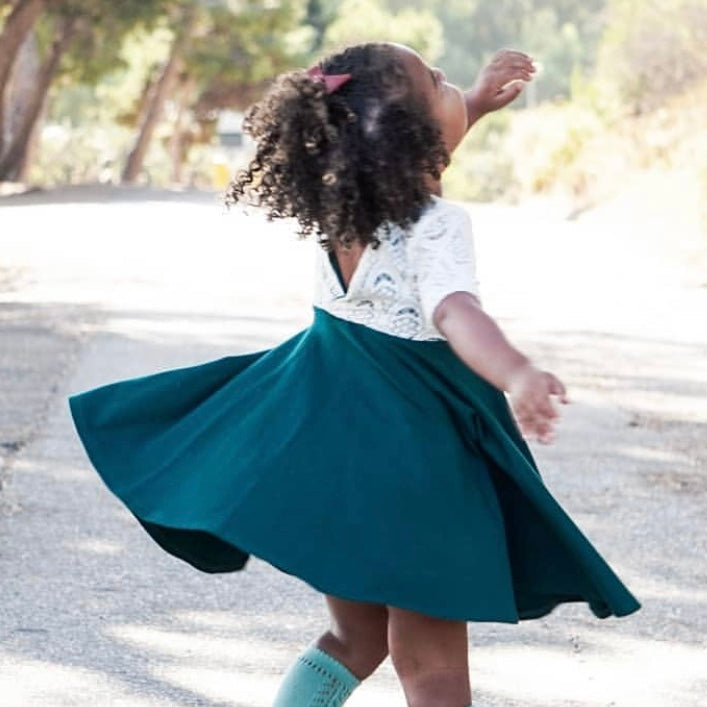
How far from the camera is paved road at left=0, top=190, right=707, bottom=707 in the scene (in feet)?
15.9

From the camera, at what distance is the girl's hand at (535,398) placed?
3.06 meters

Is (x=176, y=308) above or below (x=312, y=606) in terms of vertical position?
below

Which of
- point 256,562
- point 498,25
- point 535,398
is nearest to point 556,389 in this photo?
point 535,398

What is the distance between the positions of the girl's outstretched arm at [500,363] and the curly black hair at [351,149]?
0.19 metres

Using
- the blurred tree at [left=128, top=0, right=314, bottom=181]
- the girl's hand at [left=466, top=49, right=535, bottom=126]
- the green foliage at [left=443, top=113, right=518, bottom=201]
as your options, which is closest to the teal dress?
the girl's hand at [left=466, top=49, right=535, bottom=126]

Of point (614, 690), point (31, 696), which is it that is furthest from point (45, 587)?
point (614, 690)

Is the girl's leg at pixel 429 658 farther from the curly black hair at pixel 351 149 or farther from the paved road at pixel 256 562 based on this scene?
the paved road at pixel 256 562

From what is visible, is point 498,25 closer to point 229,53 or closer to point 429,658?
point 229,53

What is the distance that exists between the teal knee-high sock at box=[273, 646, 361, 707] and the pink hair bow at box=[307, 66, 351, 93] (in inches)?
37.9

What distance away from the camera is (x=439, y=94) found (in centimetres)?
345

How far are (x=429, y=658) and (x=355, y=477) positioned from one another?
0.33 meters

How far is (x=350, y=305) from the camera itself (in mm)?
3441

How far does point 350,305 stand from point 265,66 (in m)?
47.2

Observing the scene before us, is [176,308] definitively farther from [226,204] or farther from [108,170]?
[108,170]
